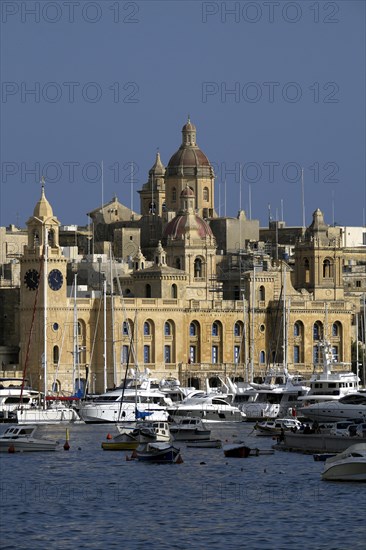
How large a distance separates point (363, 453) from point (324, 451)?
534 inches

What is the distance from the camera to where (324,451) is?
310 ft

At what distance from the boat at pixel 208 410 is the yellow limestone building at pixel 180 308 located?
16.8 m

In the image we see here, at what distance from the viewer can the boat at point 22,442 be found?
10006cm

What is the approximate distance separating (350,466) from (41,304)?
7174 centimetres

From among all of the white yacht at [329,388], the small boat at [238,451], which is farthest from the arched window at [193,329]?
the small boat at [238,451]

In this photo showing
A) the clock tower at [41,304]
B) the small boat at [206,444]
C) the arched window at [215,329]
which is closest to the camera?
the small boat at [206,444]

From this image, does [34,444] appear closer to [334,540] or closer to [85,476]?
[85,476]

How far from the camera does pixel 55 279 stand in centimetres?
15088

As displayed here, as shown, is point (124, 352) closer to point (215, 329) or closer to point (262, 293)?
point (215, 329)

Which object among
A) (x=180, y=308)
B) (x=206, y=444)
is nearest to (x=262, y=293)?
(x=180, y=308)

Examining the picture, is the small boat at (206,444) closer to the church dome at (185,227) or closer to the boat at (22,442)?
the boat at (22,442)

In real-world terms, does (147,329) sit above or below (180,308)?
below

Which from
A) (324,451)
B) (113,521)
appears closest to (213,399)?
(324,451)

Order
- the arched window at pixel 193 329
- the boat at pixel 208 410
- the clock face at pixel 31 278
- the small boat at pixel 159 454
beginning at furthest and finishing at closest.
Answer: the arched window at pixel 193 329 < the clock face at pixel 31 278 < the boat at pixel 208 410 < the small boat at pixel 159 454
